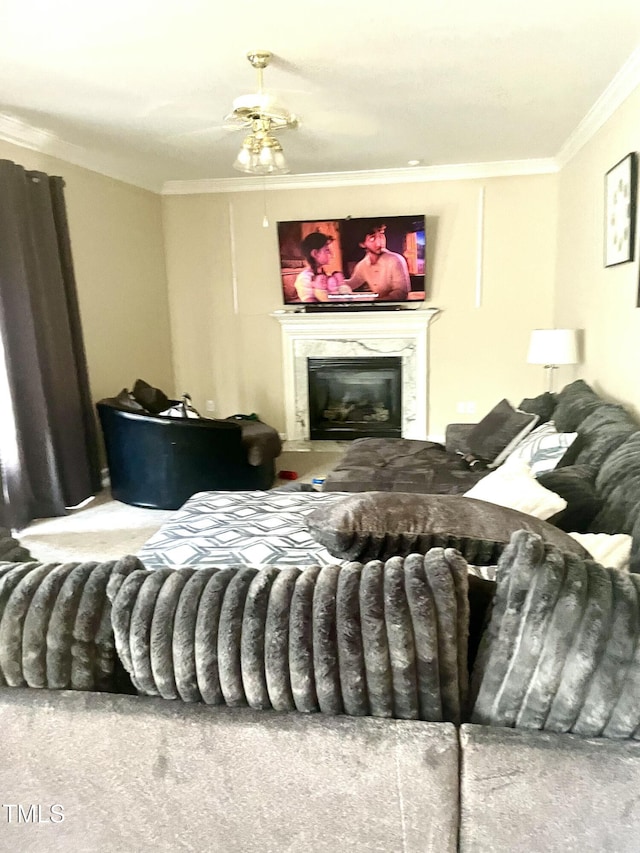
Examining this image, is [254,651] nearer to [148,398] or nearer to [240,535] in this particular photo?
[240,535]

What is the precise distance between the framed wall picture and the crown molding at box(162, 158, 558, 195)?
1748 millimetres

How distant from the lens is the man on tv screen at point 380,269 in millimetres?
5320

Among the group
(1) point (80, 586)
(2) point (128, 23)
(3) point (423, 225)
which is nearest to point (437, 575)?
(1) point (80, 586)

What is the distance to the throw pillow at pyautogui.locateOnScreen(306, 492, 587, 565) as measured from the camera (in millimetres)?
1548

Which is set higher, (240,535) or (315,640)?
(315,640)

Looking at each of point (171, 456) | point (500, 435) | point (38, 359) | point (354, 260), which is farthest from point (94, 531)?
point (354, 260)

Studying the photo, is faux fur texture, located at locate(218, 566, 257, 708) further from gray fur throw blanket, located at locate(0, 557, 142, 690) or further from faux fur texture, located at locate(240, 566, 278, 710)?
gray fur throw blanket, located at locate(0, 557, 142, 690)

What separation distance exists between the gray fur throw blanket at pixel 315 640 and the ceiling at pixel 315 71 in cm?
217

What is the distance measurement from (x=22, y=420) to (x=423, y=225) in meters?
Result: 3.43

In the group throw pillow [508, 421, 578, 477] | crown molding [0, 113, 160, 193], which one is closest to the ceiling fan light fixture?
crown molding [0, 113, 160, 193]

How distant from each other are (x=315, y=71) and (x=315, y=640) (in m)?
2.83

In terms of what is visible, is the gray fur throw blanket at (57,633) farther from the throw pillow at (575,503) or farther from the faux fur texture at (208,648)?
the throw pillow at (575,503)

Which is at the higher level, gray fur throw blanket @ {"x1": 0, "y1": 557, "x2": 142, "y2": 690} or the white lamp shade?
the white lamp shade

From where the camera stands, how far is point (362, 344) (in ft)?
18.5
